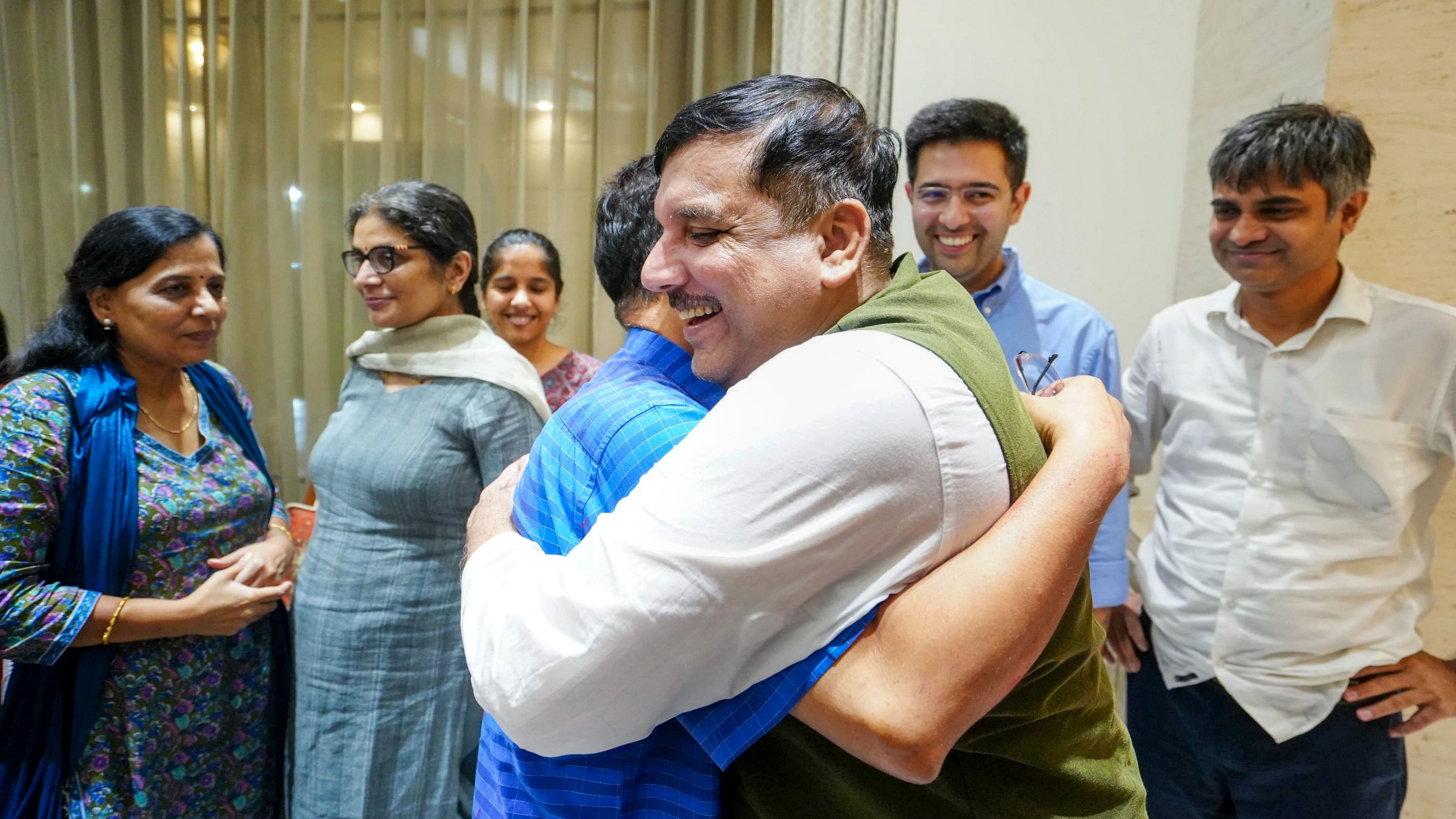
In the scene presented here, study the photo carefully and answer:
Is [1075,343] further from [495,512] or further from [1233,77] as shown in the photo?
[495,512]

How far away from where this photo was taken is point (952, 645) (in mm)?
590

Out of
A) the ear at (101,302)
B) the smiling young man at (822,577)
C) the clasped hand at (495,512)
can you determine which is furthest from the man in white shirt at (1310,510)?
the ear at (101,302)

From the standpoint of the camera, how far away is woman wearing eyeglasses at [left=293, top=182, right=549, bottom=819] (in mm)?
1692

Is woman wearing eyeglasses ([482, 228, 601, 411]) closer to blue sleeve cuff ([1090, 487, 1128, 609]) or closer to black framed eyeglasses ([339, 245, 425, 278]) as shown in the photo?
black framed eyeglasses ([339, 245, 425, 278])

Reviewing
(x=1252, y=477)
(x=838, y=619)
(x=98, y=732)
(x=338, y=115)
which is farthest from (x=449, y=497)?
(x=338, y=115)

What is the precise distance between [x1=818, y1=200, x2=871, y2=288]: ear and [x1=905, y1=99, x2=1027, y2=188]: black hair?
3.73 ft

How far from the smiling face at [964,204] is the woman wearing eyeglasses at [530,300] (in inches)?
45.0

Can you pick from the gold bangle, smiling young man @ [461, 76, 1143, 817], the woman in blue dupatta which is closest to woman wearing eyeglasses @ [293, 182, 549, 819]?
the woman in blue dupatta

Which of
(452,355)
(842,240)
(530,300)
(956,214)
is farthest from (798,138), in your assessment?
(530,300)

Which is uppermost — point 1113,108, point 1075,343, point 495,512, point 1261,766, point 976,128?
point 1113,108

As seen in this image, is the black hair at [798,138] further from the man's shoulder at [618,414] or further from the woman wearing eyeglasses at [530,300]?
the woman wearing eyeglasses at [530,300]

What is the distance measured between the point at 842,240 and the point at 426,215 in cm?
132

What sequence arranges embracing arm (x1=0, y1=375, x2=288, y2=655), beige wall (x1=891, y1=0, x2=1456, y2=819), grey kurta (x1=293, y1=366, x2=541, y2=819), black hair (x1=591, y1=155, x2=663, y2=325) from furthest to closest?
beige wall (x1=891, y1=0, x2=1456, y2=819), grey kurta (x1=293, y1=366, x2=541, y2=819), embracing arm (x1=0, y1=375, x2=288, y2=655), black hair (x1=591, y1=155, x2=663, y2=325)

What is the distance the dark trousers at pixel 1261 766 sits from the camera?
4.97 ft
